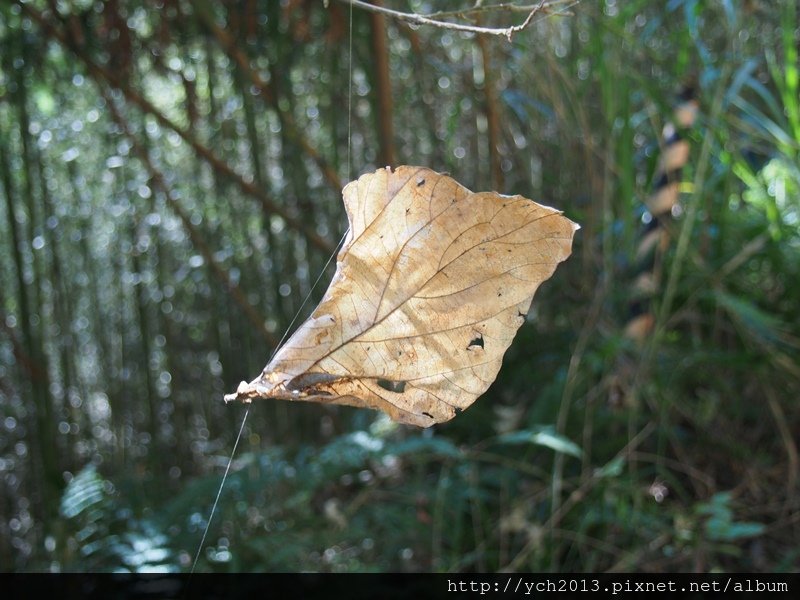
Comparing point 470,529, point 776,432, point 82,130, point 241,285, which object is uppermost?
point 82,130

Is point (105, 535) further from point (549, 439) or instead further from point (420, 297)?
point (420, 297)

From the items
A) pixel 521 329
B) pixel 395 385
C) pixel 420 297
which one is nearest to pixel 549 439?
pixel 521 329

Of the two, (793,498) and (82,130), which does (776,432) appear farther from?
(82,130)

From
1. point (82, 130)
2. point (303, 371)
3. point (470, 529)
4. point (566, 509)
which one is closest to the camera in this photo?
point (303, 371)

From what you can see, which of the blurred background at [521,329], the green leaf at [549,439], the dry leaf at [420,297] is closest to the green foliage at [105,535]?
the blurred background at [521,329]

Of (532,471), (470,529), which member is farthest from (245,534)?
(532,471)

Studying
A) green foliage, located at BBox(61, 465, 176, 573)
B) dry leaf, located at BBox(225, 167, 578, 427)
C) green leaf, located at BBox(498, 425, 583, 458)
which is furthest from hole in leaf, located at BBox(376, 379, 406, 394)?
green foliage, located at BBox(61, 465, 176, 573)
